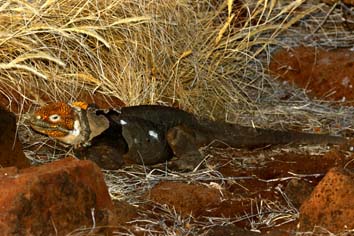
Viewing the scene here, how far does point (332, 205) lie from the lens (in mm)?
3898

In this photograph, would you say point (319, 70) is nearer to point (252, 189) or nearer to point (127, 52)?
point (127, 52)

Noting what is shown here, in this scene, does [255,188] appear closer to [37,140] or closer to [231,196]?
[231,196]

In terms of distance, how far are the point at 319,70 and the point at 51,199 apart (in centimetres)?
393

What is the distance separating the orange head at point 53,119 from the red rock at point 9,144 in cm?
15

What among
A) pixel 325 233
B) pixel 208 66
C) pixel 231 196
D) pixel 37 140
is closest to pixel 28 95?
pixel 37 140

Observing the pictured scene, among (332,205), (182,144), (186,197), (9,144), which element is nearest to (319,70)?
(182,144)

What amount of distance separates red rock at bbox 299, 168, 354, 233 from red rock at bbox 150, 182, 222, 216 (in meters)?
0.66

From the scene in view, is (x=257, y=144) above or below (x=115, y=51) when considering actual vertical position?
below

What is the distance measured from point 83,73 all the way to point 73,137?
899 millimetres

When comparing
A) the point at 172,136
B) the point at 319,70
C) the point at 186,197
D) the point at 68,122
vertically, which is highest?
the point at 68,122

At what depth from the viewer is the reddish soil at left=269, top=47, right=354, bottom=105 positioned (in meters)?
7.09

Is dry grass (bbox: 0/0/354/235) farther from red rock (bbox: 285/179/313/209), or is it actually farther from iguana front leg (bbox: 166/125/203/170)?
red rock (bbox: 285/179/313/209)

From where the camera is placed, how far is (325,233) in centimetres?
386

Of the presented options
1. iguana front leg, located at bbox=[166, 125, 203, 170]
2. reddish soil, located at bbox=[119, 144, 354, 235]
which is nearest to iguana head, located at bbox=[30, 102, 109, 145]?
iguana front leg, located at bbox=[166, 125, 203, 170]
